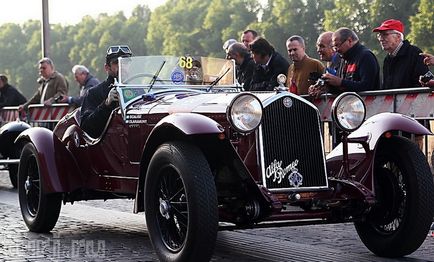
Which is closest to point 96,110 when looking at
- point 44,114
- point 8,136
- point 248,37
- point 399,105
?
point 399,105

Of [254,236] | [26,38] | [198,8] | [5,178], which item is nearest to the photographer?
[254,236]

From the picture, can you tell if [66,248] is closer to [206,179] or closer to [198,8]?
[206,179]

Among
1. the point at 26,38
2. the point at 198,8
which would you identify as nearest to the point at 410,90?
the point at 198,8

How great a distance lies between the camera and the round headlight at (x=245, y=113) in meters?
6.20

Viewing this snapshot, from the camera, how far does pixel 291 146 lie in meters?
6.47

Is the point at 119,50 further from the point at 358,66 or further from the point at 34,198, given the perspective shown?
the point at 358,66

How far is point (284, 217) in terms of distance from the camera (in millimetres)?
6113

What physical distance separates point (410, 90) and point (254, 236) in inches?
82.7

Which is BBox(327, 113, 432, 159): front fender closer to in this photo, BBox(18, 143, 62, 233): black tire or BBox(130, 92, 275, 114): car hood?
BBox(130, 92, 275, 114): car hood

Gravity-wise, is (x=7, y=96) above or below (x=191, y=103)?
below

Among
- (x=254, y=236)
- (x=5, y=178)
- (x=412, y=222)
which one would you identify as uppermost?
(x=412, y=222)

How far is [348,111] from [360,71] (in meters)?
2.65

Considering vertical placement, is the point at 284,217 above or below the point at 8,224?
above

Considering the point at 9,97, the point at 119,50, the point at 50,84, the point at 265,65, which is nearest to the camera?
the point at 119,50
